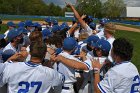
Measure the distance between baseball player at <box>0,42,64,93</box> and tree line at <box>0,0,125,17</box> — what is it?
97.0 meters

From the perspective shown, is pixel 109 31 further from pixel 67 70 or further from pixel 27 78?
pixel 27 78

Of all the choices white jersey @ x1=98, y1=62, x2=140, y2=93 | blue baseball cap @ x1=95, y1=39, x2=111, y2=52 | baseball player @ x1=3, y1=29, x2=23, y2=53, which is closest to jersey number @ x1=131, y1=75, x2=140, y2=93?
white jersey @ x1=98, y1=62, x2=140, y2=93

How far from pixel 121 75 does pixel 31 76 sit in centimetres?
127

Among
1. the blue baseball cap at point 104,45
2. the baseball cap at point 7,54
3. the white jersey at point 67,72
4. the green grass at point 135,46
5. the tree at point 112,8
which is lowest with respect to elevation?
the tree at point 112,8

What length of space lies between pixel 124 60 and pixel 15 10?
348 ft

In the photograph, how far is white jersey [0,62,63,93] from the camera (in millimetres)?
4996

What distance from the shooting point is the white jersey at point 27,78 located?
4996mm

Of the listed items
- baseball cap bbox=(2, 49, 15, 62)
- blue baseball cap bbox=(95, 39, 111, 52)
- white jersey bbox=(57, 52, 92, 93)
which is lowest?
white jersey bbox=(57, 52, 92, 93)

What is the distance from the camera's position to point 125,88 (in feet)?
15.8

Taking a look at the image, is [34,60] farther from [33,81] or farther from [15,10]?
[15,10]

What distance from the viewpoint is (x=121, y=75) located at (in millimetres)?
4766

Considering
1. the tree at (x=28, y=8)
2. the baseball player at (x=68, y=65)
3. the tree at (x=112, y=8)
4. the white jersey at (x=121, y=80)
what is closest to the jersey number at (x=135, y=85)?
the white jersey at (x=121, y=80)

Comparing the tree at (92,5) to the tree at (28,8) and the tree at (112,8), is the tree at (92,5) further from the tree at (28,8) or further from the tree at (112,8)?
the tree at (28,8)

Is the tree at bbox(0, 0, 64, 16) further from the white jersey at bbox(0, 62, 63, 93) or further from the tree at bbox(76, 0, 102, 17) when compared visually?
the white jersey at bbox(0, 62, 63, 93)
